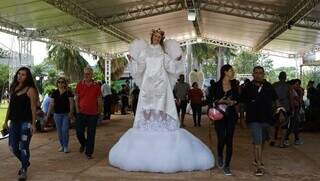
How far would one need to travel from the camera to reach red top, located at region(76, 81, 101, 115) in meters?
9.56

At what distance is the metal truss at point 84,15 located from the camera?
15.5 m

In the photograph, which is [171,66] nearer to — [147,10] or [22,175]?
[22,175]

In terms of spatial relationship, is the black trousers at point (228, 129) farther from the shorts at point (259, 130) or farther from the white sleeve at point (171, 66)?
the white sleeve at point (171, 66)

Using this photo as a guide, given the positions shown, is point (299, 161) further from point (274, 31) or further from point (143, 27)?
point (143, 27)

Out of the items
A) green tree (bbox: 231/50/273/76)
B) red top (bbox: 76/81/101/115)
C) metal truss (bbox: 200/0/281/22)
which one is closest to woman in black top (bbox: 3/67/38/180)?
red top (bbox: 76/81/101/115)

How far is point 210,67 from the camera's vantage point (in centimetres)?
6812

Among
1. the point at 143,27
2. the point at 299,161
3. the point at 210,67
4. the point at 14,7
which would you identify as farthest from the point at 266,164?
the point at 210,67

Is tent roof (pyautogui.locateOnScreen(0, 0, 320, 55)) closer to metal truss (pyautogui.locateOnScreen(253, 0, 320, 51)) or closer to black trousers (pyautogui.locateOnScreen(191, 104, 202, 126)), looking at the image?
metal truss (pyautogui.locateOnScreen(253, 0, 320, 51))

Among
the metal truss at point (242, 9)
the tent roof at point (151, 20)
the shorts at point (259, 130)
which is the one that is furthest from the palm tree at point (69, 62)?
the shorts at point (259, 130)

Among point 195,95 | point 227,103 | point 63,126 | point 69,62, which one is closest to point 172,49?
point 227,103

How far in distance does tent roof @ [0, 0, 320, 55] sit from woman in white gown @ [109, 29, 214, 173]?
20.9 ft

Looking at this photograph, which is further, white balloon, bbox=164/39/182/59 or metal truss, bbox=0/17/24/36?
metal truss, bbox=0/17/24/36

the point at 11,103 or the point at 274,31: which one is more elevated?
the point at 274,31

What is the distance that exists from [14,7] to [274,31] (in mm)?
10772
